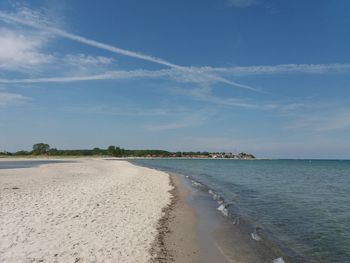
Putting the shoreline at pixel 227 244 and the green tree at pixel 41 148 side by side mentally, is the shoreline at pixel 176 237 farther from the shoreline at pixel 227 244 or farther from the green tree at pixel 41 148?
the green tree at pixel 41 148

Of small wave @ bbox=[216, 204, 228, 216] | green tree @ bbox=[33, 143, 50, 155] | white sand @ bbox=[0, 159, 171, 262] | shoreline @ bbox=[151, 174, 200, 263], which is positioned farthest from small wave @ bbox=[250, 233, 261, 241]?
green tree @ bbox=[33, 143, 50, 155]

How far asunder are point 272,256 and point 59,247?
6.87 metres

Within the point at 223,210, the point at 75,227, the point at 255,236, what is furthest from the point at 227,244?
the point at 223,210

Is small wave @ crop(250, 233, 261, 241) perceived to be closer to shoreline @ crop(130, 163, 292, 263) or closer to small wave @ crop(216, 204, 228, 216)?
shoreline @ crop(130, 163, 292, 263)

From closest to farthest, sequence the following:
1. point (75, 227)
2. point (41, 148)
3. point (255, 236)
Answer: point (75, 227) → point (255, 236) → point (41, 148)

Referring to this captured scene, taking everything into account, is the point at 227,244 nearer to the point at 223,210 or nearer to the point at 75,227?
the point at 75,227

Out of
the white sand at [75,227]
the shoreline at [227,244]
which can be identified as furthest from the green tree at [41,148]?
the shoreline at [227,244]

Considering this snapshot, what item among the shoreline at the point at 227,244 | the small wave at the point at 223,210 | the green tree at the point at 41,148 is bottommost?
the shoreline at the point at 227,244

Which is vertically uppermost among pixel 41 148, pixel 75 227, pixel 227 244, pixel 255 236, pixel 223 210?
pixel 41 148

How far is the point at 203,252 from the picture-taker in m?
10.9

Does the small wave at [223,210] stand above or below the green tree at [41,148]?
below

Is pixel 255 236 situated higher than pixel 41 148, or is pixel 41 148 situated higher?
pixel 41 148

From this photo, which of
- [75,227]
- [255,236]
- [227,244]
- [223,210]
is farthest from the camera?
[223,210]

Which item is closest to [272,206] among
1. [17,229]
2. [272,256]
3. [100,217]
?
[272,256]
